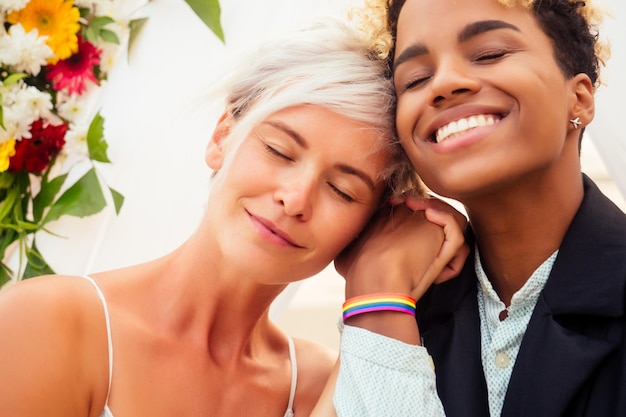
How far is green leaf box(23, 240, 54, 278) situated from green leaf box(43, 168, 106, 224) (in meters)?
0.10

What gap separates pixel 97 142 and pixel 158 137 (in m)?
0.15

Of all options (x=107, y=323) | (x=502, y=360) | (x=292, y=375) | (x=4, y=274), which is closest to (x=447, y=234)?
(x=502, y=360)

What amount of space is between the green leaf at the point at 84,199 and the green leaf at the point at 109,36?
330 millimetres

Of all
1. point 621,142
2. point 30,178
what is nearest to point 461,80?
point 621,142

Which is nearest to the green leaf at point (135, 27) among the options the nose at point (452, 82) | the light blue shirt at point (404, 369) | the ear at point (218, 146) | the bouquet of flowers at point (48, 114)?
the bouquet of flowers at point (48, 114)

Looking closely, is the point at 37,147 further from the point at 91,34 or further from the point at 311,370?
the point at 311,370

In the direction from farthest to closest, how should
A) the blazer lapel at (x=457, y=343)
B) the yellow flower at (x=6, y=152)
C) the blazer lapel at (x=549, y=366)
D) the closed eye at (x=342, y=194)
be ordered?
the yellow flower at (x=6, y=152)
the closed eye at (x=342, y=194)
the blazer lapel at (x=457, y=343)
the blazer lapel at (x=549, y=366)

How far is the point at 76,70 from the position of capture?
7.07ft

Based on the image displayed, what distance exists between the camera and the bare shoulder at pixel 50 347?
148cm

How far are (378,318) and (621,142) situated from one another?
791 mm

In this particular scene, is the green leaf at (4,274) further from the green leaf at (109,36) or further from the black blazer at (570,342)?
the black blazer at (570,342)

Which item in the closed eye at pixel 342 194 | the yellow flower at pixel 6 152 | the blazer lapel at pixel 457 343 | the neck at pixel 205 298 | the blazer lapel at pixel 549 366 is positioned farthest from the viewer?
the yellow flower at pixel 6 152

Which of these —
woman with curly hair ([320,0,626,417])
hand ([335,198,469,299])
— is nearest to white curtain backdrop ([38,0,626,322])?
hand ([335,198,469,299])

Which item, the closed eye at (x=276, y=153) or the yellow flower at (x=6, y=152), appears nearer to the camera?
the closed eye at (x=276, y=153)
